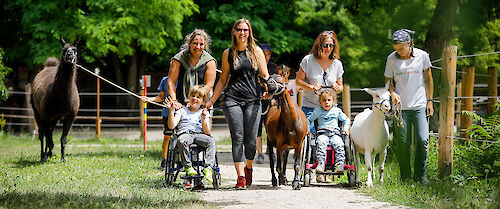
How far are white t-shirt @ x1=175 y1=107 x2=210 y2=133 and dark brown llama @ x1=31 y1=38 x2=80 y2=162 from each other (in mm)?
3710

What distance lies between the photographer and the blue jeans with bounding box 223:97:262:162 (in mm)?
7211

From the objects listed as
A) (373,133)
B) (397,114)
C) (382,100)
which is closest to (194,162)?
(373,133)

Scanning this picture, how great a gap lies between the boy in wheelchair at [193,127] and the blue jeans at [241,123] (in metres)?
0.28

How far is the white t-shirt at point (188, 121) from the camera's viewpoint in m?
7.38

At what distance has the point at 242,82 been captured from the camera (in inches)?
286

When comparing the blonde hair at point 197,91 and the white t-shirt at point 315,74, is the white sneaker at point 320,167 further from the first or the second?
the blonde hair at point 197,91

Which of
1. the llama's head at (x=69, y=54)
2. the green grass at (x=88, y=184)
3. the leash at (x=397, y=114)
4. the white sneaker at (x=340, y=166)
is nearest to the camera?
the green grass at (x=88, y=184)

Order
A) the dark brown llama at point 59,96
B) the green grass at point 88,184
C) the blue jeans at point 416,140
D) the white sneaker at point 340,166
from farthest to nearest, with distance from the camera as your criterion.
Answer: the dark brown llama at point 59,96 → the white sneaker at point 340,166 → the blue jeans at point 416,140 → the green grass at point 88,184

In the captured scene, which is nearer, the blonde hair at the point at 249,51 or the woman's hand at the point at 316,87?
the blonde hair at the point at 249,51

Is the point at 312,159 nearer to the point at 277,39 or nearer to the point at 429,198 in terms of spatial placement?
the point at 429,198

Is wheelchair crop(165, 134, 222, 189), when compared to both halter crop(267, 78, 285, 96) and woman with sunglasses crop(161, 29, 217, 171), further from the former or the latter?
halter crop(267, 78, 285, 96)

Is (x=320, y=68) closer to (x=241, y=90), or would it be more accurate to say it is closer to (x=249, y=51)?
(x=249, y=51)

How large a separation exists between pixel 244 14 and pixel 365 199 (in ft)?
53.5

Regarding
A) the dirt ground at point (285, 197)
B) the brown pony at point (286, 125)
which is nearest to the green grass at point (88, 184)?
the dirt ground at point (285, 197)
